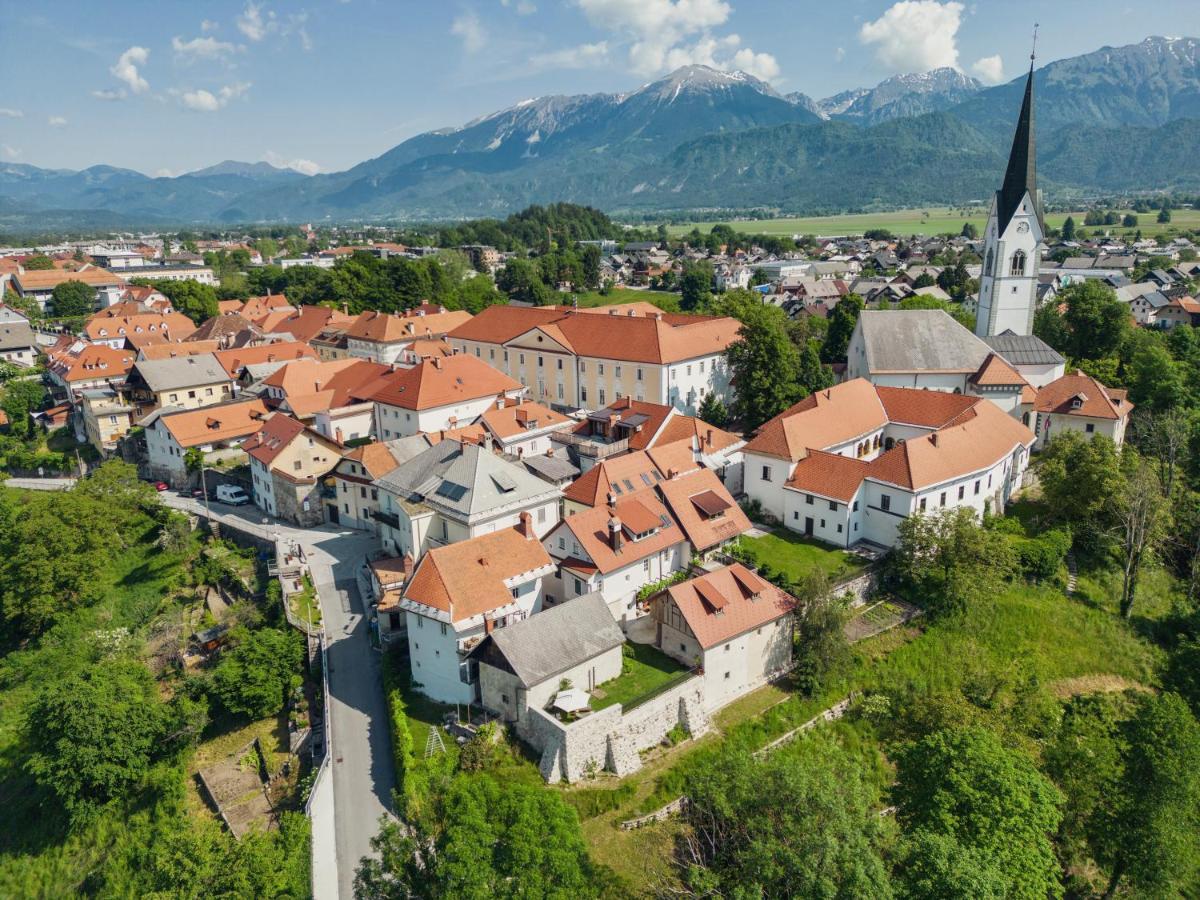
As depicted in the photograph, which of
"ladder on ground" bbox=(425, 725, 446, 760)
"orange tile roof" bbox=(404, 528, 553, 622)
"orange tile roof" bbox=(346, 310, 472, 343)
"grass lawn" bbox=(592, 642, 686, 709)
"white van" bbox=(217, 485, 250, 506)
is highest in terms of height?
"orange tile roof" bbox=(346, 310, 472, 343)

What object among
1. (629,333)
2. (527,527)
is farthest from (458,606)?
(629,333)

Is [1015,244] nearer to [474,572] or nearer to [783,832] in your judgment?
[474,572]

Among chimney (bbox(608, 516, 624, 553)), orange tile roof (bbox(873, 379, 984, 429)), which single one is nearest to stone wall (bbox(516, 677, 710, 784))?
chimney (bbox(608, 516, 624, 553))

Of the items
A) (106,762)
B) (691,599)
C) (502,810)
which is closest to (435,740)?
(502,810)

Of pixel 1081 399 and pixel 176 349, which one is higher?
pixel 176 349

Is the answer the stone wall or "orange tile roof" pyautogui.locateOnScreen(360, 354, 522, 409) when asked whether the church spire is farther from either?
the stone wall

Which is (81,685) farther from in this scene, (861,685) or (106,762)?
(861,685)

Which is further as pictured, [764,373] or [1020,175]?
[1020,175]

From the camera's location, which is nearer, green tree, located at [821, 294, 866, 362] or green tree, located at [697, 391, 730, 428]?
green tree, located at [697, 391, 730, 428]
